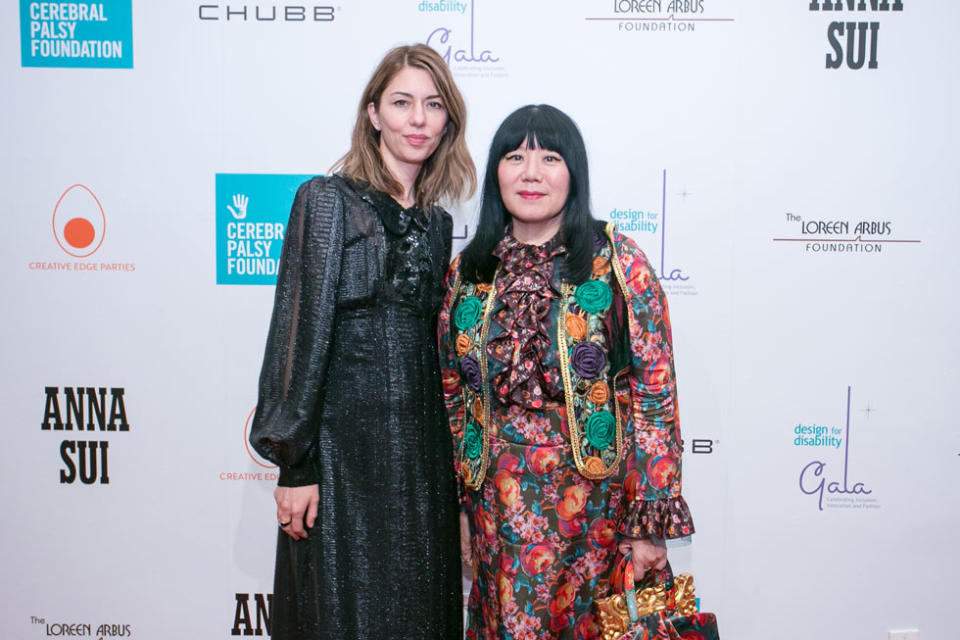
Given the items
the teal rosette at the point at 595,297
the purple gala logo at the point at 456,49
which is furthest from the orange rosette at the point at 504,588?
the purple gala logo at the point at 456,49

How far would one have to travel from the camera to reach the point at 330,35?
2510 mm

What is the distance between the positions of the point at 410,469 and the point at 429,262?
→ 1.82ft

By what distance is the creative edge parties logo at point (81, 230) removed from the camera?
262 cm

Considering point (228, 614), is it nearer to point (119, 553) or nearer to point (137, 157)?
point (119, 553)

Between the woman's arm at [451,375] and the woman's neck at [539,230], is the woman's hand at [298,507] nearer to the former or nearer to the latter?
the woman's arm at [451,375]

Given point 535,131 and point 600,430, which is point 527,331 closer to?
point 600,430

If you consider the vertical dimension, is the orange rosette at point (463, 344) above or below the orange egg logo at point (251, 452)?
above

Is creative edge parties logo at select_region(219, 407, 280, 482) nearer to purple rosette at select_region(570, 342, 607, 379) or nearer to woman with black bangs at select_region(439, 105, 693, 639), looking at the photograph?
woman with black bangs at select_region(439, 105, 693, 639)

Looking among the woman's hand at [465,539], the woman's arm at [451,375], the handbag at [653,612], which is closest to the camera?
the handbag at [653,612]

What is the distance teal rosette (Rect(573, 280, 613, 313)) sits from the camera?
1.69 m

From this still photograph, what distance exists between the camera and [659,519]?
1.64 meters

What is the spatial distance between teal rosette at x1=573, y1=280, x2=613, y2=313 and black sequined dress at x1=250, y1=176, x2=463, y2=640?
44 centimetres

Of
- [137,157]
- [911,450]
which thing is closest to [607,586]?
[911,450]

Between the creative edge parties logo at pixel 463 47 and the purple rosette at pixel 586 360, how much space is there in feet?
4.20
